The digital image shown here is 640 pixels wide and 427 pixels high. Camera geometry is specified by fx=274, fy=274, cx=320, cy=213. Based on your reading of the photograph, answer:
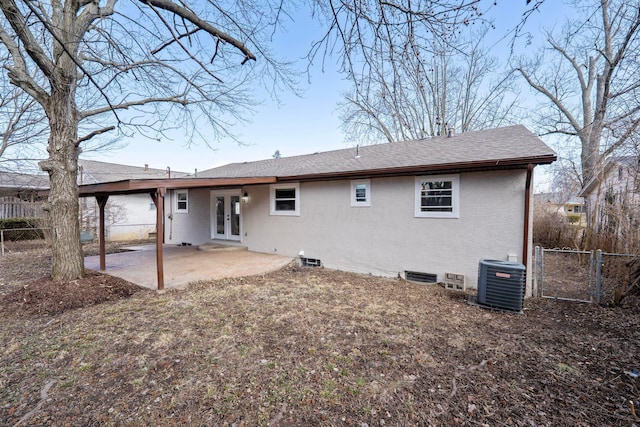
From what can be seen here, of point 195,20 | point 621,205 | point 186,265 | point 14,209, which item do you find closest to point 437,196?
point 621,205

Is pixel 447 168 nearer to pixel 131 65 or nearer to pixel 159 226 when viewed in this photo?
pixel 159 226

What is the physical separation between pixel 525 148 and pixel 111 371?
768 cm

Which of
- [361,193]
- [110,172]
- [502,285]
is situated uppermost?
[110,172]

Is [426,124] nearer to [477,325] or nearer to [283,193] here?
[283,193]

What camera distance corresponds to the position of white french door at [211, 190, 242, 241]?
10812 mm

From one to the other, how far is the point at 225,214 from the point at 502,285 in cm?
957

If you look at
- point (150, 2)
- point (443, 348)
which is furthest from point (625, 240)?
point (150, 2)

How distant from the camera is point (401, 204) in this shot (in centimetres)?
689

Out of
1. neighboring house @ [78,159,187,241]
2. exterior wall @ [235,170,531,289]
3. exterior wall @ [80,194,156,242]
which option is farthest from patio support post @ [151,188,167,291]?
exterior wall @ [80,194,156,242]

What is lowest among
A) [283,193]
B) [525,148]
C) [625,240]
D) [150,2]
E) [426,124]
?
[625,240]

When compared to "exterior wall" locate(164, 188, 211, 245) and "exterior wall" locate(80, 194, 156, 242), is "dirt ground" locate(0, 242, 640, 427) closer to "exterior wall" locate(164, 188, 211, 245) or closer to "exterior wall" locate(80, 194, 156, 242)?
"exterior wall" locate(164, 188, 211, 245)

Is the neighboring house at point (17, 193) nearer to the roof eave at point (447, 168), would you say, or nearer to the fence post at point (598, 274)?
the roof eave at point (447, 168)

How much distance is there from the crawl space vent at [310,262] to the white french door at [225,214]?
11.2 feet

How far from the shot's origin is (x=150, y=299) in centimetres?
520
